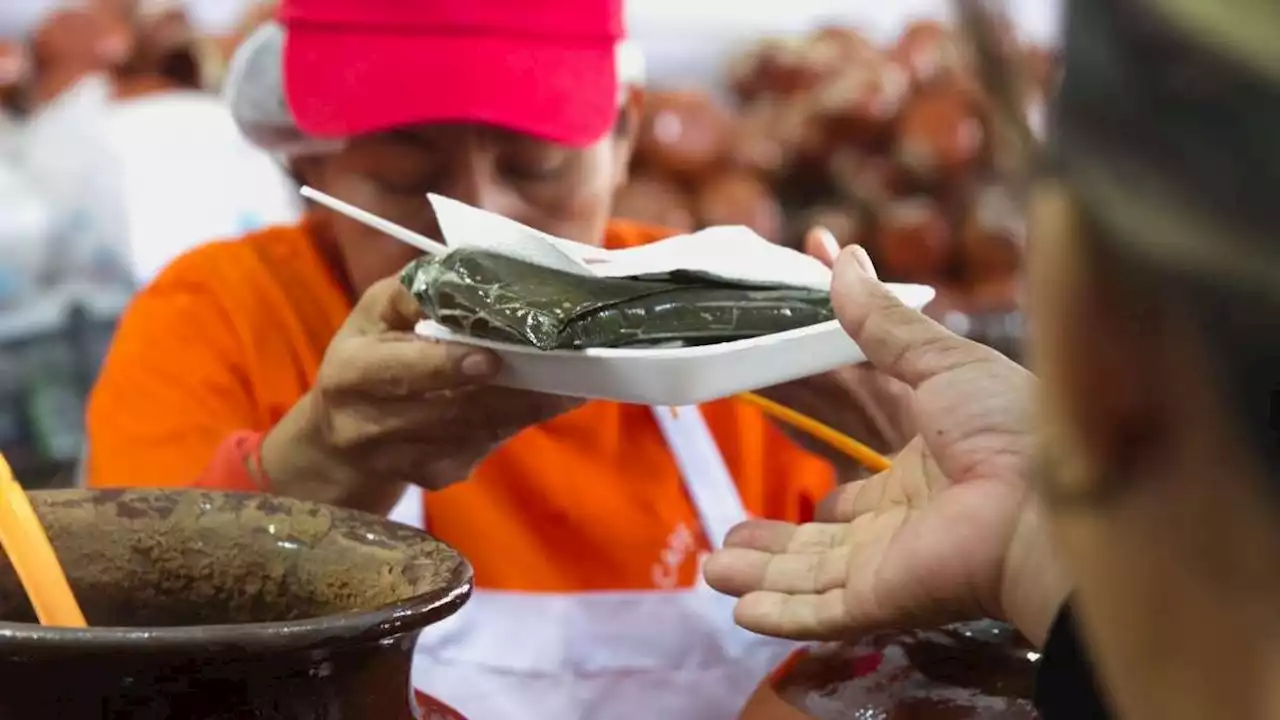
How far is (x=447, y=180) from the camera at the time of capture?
3.07 feet

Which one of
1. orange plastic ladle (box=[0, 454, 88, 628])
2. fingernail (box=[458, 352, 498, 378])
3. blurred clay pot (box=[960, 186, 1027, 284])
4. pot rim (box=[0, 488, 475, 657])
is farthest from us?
blurred clay pot (box=[960, 186, 1027, 284])

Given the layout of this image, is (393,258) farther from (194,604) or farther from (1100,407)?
(1100,407)

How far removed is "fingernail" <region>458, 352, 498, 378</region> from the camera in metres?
0.63

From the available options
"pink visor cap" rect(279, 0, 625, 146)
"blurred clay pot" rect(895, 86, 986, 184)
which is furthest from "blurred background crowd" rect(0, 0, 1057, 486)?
"pink visor cap" rect(279, 0, 625, 146)

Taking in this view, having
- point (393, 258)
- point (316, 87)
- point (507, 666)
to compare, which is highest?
point (316, 87)

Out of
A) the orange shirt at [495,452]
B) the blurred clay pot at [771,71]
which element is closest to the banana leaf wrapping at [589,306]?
the orange shirt at [495,452]

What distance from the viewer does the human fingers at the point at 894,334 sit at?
1.66 feet

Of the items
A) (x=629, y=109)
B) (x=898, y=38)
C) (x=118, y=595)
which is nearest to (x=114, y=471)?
(x=118, y=595)

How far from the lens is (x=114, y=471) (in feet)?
3.03

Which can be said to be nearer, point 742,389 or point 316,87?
point 742,389

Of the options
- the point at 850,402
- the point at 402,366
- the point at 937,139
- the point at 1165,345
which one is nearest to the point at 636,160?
the point at 937,139

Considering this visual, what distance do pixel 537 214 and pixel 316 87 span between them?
171 millimetres

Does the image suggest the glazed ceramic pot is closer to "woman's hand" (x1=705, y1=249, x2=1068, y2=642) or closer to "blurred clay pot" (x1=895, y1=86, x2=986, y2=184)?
"woman's hand" (x1=705, y1=249, x2=1068, y2=642)

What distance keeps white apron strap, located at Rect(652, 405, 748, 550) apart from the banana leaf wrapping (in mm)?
392
